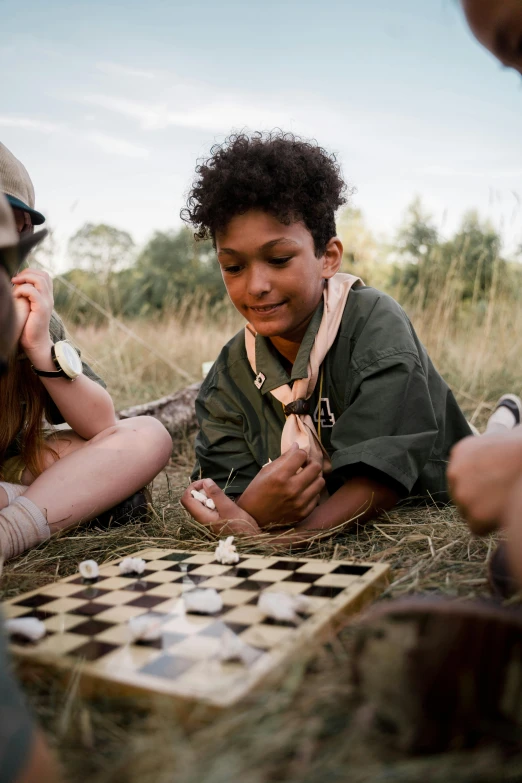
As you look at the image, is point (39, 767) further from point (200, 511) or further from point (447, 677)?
→ point (200, 511)

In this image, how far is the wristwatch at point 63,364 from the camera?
2.02 metres

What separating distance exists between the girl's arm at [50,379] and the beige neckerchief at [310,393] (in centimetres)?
57

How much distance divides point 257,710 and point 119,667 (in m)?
0.23

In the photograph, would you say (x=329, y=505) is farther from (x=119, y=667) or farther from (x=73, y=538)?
(x=119, y=667)

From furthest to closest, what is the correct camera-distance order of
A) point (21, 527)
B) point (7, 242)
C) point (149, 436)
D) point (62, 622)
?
point (149, 436) < point (21, 527) < point (62, 622) < point (7, 242)

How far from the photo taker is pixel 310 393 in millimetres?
2281

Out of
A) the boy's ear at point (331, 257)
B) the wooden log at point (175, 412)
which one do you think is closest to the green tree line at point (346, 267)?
the wooden log at point (175, 412)

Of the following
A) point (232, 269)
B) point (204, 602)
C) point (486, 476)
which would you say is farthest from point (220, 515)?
point (486, 476)

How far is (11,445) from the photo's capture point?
2.23 m

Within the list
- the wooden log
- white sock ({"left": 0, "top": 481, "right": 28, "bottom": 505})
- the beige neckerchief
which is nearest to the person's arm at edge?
white sock ({"left": 0, "top": 481, "right": 28, "bottom": 505})

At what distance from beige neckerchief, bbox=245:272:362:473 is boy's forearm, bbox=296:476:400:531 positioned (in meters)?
0.19

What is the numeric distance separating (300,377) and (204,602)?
116 cm

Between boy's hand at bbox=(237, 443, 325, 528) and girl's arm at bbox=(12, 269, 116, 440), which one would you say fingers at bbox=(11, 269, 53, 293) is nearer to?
girl's arm at bbox=(12, 269, 116, 440)

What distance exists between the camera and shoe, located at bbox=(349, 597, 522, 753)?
0.76 metres
